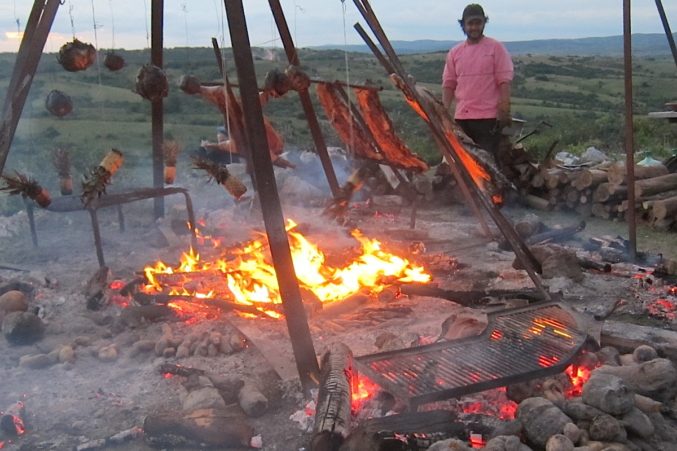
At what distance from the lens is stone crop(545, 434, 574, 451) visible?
3229mm

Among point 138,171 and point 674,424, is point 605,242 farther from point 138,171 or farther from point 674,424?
point 138,171

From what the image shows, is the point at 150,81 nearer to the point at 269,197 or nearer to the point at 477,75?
the point at 269,197

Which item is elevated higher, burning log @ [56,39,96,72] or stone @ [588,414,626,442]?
burning log @ [56,39,96,72]

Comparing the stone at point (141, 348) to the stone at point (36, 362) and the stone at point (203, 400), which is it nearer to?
the stone at point (36, 362)

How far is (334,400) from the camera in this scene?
12.3 ft

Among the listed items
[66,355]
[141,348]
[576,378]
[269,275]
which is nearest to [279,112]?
[269,275]

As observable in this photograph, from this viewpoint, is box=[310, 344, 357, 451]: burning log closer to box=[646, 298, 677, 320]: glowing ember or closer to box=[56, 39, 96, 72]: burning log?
box=[646, 298, 677, 320]: glowing ember

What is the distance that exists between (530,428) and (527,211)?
7.18 m

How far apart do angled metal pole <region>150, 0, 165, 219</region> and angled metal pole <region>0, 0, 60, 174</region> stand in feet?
6.71

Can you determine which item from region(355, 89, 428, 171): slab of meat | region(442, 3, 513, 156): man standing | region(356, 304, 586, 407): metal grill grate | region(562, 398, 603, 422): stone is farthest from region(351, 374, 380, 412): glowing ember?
region(442, 3, 513, 156): man standing

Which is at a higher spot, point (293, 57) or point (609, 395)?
point (293, 57)

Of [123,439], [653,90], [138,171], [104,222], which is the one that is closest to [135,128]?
[138,171]

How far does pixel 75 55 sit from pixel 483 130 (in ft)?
16.9

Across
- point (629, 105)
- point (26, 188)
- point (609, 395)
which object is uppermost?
point (629, 105)
